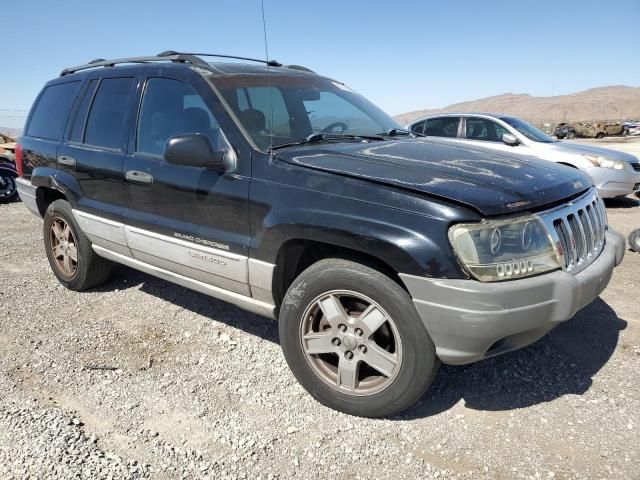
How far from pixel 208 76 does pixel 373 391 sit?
7.25 ft

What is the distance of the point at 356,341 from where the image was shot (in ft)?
8.46

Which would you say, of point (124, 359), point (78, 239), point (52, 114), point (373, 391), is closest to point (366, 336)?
point (373, 391)

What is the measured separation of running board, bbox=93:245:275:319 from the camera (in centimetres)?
300

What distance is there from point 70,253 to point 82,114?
128 centimetres

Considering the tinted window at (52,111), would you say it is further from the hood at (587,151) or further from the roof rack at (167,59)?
the hood at (587,151)

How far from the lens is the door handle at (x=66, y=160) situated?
13.3 feet

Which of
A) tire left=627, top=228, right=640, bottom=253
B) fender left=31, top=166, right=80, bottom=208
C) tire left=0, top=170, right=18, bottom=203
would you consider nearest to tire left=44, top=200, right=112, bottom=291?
fender left=31, top=166, right=80, bottom=208

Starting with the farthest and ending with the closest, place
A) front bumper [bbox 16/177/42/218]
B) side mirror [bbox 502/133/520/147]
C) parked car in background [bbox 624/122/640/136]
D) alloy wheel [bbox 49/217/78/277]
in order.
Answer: parked car in background [bbox 624/122/640/136]
side mirror [bbox 502/133/520/147]
front bumper [bbox 16/177/42/218]
alloy wheel [bbox 49/217/78/277]

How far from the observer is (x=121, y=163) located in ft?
11.8

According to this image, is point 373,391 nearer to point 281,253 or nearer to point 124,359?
point 281,253

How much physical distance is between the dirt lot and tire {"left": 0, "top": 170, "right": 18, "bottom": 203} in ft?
23.0

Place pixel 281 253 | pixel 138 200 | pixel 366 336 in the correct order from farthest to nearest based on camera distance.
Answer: pixel 138 200
pixel 281 253
pixel 366 336

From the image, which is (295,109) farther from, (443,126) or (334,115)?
(443,126)

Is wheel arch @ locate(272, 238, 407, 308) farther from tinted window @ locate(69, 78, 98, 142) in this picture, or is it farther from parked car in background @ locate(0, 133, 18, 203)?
parked car in background @ locate(0, 133, 18, 203)
